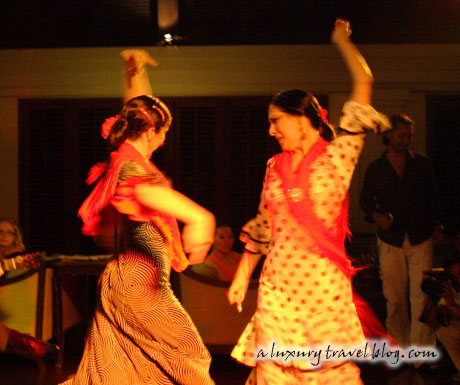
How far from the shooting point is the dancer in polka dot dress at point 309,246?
10.3ft

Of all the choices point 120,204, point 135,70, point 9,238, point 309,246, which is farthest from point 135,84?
point 9,238

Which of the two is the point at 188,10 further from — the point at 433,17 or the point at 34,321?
the point at 34,321

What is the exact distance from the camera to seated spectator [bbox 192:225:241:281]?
247 inches

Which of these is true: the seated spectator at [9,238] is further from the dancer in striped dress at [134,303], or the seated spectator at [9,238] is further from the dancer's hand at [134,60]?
the dancer in striped dress at [134,303]

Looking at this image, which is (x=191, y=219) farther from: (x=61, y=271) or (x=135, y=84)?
(x=61, y=271)

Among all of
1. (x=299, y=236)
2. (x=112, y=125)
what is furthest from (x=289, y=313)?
(x=112, y=125)

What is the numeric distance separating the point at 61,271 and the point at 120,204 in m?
3.46

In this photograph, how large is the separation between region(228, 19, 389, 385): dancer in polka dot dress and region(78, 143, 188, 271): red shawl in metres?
0.45

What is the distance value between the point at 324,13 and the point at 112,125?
18.4ft

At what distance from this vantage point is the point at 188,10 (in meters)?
8.62

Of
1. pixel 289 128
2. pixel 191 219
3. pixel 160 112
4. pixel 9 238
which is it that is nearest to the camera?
pixel 191 219

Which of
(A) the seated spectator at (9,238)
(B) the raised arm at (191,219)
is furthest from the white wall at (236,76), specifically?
(B) the raised arm at (191,219)

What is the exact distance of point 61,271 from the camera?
6410 mm

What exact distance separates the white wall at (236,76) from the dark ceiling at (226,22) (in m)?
0.14
